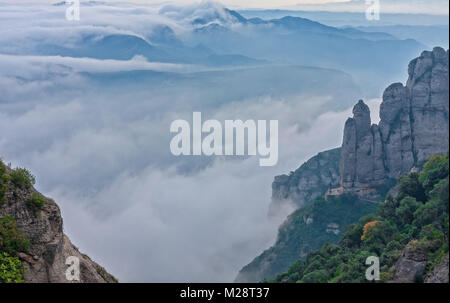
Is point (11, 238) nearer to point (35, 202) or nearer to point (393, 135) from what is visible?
point (35, 202)

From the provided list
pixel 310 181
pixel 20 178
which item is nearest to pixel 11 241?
pixel 20 178

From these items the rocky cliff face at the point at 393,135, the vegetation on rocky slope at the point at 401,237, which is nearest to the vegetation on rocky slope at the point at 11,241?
the vegetation on rocky slope at the point at 401,237

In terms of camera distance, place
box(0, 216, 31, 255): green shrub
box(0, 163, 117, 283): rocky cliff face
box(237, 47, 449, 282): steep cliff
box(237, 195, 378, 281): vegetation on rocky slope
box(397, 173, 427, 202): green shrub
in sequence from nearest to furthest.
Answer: box(0, 216, 31, 255): green shrub → box(0, 163, 117, 283): rocky cliff face → box(397, 173, 427, 202): green shrub → box(237, 47, 449, 282): steep cliff → box(237, 195, 378, 281): vegetation on rocky slope

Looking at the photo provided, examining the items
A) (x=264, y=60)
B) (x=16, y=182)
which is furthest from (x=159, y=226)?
(x=16, y=182)

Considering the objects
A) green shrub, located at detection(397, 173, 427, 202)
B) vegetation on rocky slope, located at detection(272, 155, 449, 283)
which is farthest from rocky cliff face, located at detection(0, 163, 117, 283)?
green shrub, located at detection(397, 173, 427, 202)

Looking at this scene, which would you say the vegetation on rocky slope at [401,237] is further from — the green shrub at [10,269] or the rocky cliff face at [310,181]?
the rocky cliff face at [310,181]

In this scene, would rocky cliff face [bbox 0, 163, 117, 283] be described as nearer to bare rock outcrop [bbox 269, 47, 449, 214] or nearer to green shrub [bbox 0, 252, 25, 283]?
green shrub [bbox 0, 252, 25, 283]
